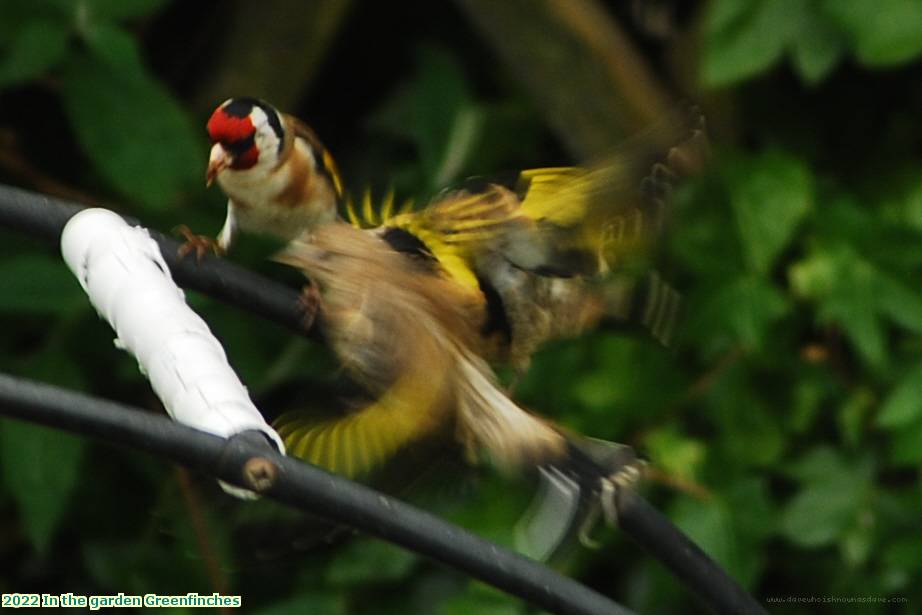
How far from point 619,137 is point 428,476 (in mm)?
771

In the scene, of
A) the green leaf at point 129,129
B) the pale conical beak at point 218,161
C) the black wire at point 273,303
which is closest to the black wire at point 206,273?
the black wire at point 273,303

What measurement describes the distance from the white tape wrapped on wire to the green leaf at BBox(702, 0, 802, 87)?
819mm

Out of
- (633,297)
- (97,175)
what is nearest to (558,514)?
(633,297)

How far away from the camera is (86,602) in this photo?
1879mm

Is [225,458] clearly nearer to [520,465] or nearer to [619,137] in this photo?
[520,465]

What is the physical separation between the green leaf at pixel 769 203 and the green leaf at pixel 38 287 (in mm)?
609

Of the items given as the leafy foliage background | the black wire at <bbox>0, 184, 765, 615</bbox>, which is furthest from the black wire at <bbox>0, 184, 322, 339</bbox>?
the leafy foliage background

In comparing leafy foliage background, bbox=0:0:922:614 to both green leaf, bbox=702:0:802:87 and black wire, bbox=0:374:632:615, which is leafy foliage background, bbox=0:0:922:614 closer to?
green leaf, bbox=702:0:802:87

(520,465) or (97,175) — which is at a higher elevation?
(520,465)

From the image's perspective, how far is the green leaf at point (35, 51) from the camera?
1.60m

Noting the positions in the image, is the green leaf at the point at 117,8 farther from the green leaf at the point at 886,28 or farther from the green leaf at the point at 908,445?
the green leaf at the point at 908,445

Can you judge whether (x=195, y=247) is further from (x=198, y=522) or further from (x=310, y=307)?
(x=198, y=522)

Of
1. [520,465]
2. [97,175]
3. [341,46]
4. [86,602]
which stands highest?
[520,465]

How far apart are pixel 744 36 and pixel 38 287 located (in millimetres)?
673
